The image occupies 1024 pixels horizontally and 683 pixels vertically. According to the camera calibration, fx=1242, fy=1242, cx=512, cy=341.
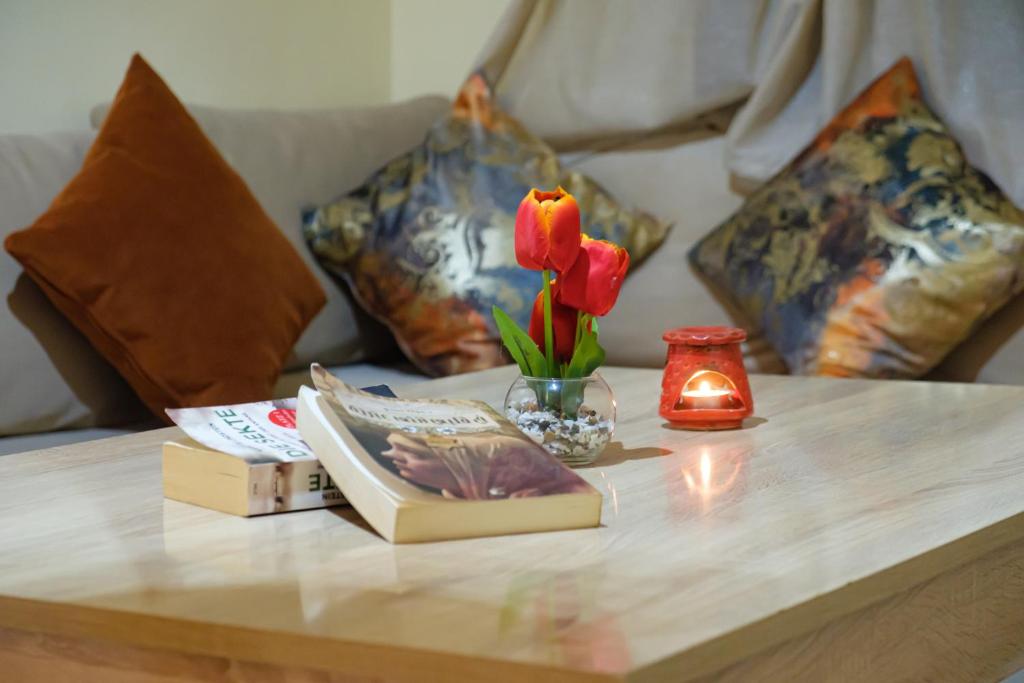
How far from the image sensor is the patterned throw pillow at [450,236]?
7.45 ft

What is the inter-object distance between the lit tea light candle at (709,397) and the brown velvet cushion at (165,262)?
0.84m

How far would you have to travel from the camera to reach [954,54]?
2.20 m

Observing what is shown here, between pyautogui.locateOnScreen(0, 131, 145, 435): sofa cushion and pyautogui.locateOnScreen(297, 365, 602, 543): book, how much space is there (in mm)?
942

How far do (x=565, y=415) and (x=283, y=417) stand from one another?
0.25 metres

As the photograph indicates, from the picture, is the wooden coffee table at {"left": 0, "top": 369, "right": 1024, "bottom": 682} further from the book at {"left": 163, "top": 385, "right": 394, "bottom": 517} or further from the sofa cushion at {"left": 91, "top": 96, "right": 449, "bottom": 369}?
the sofa cushion at {"left": 91, "top": 96, "right": 449, "bottom": 369}

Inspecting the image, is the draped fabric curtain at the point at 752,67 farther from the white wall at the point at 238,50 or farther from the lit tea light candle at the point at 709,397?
the lit tea light candle at the point at 709,397

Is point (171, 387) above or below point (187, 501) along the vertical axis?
below

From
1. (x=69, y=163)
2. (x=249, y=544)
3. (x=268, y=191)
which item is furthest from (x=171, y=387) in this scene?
(x=249, y=544)

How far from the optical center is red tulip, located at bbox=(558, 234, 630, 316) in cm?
107

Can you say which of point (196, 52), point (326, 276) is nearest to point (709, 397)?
point (326, 276)

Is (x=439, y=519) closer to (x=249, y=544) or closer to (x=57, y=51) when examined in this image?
(x=249, y=544)

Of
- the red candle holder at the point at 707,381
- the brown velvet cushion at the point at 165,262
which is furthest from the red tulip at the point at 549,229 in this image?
the brown velvet cushion at the point at 165,262

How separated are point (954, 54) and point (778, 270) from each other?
1.64 ft

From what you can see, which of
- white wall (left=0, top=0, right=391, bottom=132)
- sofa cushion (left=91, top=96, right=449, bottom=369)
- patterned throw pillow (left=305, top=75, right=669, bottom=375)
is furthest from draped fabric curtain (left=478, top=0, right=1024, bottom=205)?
white wall (left=0, top=0, right=391, bottom=132)
